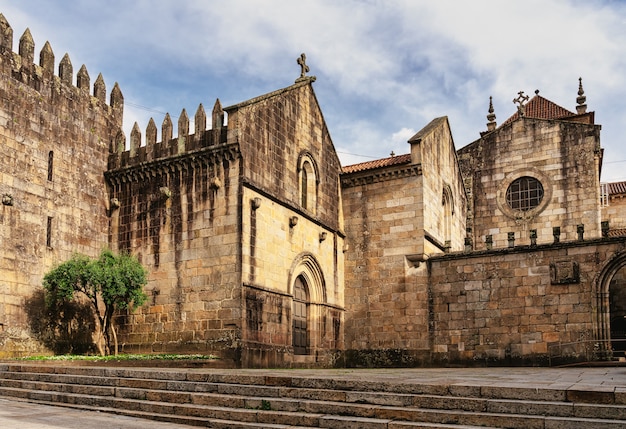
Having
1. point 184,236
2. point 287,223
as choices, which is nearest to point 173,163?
point 184,236

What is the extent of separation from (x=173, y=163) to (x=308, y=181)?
5523 mm

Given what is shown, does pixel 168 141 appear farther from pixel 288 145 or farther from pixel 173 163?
pixel 288 145

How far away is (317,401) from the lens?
1081cm

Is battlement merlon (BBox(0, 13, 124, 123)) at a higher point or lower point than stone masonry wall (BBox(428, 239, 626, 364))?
higher

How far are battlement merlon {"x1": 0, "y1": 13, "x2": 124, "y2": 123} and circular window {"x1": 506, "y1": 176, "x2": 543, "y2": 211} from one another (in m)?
19.5

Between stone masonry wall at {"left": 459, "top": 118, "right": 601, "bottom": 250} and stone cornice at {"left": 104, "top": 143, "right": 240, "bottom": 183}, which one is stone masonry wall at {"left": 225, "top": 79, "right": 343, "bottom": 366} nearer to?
stone cornice at {"left": 104, "top": 143, "right": 240, "bottom": 183}

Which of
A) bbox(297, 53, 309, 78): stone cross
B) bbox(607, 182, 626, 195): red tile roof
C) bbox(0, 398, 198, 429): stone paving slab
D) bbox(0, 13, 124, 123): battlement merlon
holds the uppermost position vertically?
bbox(297, 53, 309, 78): stone cross

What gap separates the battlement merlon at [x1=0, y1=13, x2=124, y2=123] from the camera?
71.7 feet

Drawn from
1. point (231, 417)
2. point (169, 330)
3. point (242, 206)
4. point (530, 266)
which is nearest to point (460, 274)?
point (530, 266)

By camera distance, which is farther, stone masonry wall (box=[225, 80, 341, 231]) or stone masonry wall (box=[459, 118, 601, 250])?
stone masonry wall (box=[459, 118, 601, 250])

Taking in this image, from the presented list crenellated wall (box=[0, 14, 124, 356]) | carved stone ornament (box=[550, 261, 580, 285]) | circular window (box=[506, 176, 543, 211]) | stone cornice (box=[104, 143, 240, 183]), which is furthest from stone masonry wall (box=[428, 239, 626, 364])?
crenellated wall (box=[0, 14, 124, 356])

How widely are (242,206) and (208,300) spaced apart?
3069mm

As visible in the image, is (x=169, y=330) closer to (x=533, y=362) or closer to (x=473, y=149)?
(x=533, y=362)

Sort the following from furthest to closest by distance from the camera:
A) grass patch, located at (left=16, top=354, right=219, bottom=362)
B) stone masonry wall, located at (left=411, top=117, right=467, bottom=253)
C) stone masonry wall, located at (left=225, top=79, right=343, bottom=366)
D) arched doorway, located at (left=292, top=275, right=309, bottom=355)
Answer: stone masonry wall, located at (left=411, top=117, right=467, bottom=253)
arched doorway, located at (left=292, top=275, right=309, bottom=355)
stone masonry wall, located at (left=225, top=79, right=343, bottom=366)
grass patch, located at (left=16, top=354, right=219, bottom=362)
